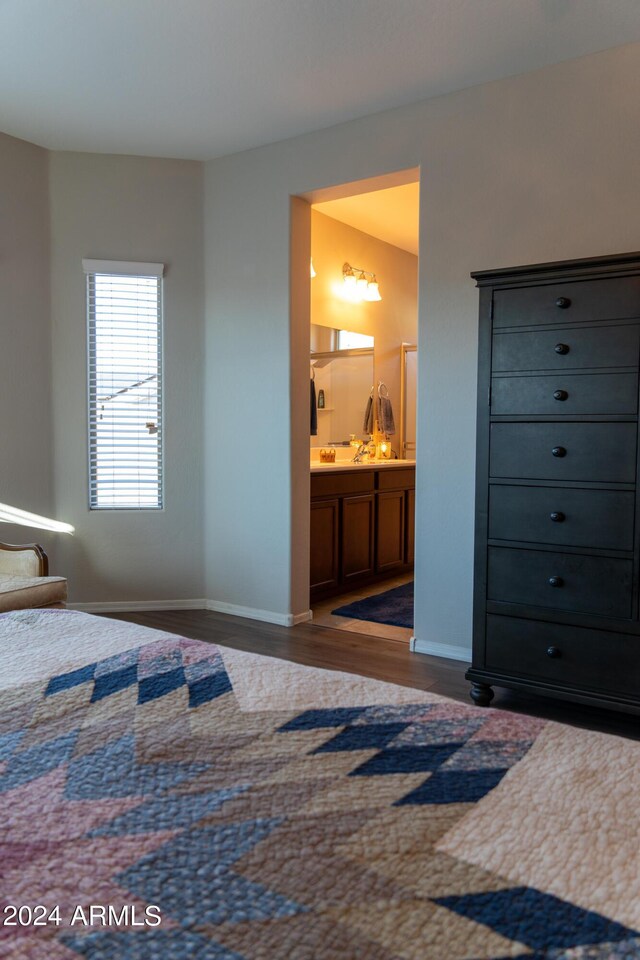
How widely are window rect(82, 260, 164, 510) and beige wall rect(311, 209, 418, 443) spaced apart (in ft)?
4.85

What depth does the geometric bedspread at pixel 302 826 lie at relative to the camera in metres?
0.65

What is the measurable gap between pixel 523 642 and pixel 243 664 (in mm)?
1683

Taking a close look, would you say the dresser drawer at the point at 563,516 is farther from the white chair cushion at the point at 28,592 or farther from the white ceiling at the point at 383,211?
the white ceiling at the point at 383,211

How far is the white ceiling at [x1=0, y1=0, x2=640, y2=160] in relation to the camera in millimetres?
2779

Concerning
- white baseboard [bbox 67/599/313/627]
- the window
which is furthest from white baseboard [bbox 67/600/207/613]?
the window

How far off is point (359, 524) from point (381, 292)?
234 cm

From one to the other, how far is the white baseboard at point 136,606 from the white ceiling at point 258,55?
2774mm


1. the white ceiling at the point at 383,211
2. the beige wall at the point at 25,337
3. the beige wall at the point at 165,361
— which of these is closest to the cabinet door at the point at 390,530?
the beige wall at the point at 165,361

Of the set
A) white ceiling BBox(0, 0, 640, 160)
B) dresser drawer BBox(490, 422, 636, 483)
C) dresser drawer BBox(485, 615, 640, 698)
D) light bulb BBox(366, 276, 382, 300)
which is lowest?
dresser drawer BBox(485, 615, 640, 698)

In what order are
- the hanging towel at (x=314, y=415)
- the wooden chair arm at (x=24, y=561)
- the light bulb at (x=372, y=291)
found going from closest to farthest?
the wooden chair arm at (x=24, y=561) < the hanging towel at (x=314, y=415) < the light bulb at (x=372, y=291)

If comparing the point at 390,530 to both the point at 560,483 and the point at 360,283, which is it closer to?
the point at 360,283

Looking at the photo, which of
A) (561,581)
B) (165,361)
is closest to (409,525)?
(165,361)

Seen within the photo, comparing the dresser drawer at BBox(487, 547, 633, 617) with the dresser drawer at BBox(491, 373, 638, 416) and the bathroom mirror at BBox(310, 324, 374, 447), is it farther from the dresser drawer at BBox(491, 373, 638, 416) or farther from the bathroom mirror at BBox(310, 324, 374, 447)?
the bathroom mirror at BBox(310, 324, 374, 447)

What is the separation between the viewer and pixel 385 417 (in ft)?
20.5
